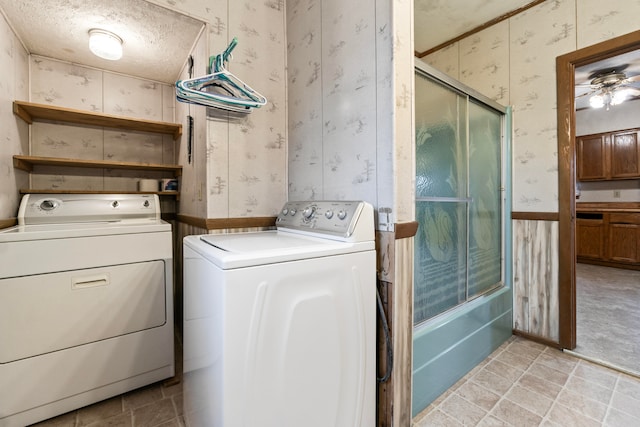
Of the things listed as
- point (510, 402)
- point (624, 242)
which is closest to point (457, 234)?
point (510, 402)

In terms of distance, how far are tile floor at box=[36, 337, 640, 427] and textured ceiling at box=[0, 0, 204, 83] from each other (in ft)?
6.77

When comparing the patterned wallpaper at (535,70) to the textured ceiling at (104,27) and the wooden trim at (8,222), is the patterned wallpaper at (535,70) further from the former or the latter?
the wooden trim at (8,222)

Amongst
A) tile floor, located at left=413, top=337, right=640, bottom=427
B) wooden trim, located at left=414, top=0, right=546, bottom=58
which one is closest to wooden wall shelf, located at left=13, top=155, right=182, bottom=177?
tile floor, located at left=413, top=337, right=640, bottom=427

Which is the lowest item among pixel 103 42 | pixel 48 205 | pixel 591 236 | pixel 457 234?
pixel 591 236

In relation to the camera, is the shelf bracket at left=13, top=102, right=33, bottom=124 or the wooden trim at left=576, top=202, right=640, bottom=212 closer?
the shelf bracket at left=13, top=102, right=33, bottom=124

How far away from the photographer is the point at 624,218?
4.28 m

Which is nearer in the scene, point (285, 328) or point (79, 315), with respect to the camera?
point (285, 328)

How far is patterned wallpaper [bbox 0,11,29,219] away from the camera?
5.29ft

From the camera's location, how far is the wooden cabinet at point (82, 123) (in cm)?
185

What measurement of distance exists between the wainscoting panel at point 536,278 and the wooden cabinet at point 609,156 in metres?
4.02

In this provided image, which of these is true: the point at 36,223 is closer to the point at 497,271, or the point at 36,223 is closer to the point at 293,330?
the point at 293,330

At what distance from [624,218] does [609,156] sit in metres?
1.11

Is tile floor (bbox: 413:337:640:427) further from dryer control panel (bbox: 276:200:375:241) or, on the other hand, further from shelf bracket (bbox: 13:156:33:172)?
shelf bracket (bbox: 13:156:33:172)

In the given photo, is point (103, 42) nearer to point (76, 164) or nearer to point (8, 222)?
point (76, 164)
